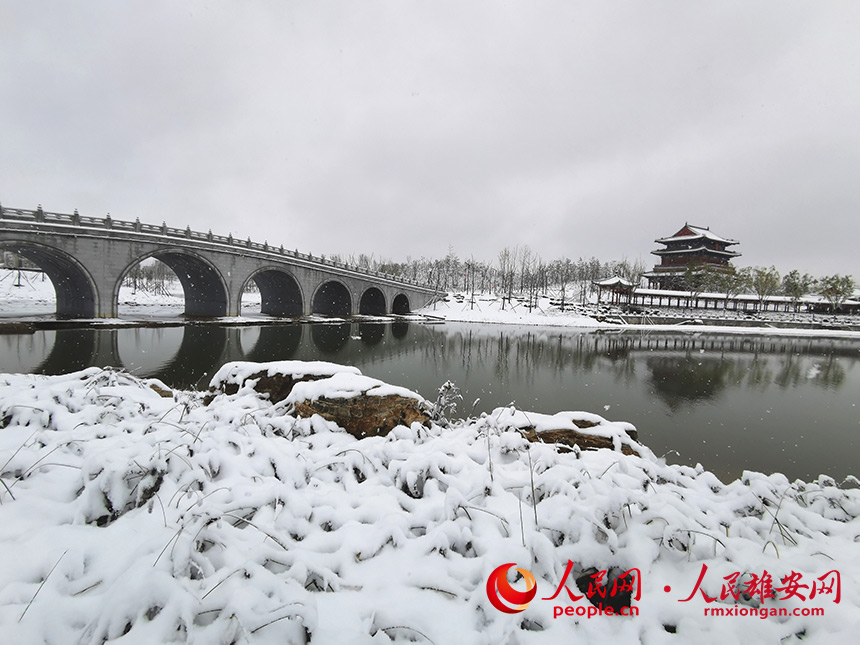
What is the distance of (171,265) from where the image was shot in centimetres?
3359

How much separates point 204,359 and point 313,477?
15.4 m

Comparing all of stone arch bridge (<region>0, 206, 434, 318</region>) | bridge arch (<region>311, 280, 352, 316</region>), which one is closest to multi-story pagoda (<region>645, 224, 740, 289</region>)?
stone arch bridge (<region>0, 206, 434, 318</region>)

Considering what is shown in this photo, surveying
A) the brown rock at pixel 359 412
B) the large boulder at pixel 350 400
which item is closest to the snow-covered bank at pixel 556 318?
the large boulder at pixel 350 400

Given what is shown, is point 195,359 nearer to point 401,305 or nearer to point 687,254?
point 401,305

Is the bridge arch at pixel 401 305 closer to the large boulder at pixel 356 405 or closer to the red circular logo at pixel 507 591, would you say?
the large boulder at pixel 356 405

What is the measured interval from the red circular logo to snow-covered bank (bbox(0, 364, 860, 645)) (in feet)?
0.13

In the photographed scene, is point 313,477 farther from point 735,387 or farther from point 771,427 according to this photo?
point 735,387

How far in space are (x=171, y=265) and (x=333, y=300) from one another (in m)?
20.0

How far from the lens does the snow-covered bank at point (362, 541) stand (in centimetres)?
172

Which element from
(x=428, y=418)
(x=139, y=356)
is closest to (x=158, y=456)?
(x=428, y=418)

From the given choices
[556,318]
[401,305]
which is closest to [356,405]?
[556,318]

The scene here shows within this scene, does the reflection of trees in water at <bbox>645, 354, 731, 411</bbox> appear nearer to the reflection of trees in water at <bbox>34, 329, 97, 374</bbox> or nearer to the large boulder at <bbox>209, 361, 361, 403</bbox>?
the large boulder at <bbox>209, 361, 361, 403</bbox>

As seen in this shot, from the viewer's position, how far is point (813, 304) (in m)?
57.8

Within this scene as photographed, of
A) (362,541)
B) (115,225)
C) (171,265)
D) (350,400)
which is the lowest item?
(362,541)
